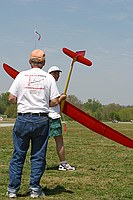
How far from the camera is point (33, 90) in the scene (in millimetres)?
5770

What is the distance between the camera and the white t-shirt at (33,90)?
5.77 metres

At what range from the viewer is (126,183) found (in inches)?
279

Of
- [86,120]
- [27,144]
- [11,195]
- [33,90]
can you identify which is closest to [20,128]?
[27,144]

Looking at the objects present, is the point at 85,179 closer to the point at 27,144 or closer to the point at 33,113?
the point at 27,144

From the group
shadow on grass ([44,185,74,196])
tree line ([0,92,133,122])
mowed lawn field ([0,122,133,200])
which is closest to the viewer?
mowed lawn field ([0,122,133,200])

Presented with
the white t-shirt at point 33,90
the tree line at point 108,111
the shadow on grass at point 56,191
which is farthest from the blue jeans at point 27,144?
the tree line at point 108,111

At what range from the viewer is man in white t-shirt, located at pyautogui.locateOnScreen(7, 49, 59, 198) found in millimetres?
5781

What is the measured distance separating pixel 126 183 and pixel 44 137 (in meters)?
1.83

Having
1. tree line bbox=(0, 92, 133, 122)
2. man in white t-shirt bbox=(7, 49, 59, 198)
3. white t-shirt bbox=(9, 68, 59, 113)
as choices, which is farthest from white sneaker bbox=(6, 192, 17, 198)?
tree line bbox=(0, 92, 133, 122)

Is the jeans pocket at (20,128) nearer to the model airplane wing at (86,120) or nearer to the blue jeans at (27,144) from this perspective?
the blue jeans at (27,144)

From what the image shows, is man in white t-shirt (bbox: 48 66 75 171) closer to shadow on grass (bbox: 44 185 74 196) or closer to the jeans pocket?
shadow on grass (bbox: 44 185 74 196)

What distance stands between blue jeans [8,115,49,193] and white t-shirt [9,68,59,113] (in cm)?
14

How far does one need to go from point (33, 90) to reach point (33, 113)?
0.30 meters

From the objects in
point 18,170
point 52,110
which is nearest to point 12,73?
point 52,110
